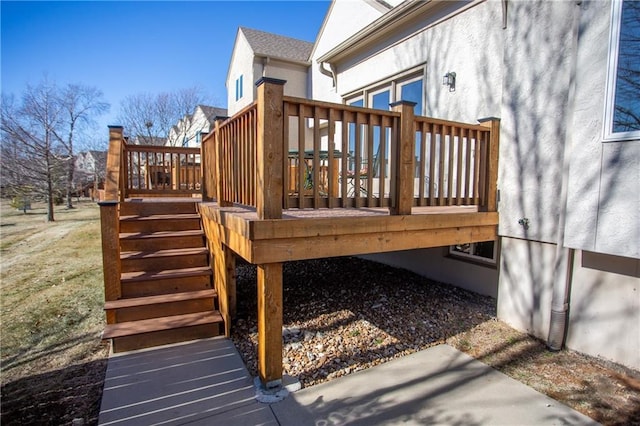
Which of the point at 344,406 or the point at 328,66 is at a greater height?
the point at 328,66

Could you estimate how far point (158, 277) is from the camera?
13.5 feet

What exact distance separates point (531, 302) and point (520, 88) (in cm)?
228

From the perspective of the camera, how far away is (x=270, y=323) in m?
2.72

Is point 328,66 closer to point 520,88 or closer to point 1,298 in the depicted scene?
point 520,88

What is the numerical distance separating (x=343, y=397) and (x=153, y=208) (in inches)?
155

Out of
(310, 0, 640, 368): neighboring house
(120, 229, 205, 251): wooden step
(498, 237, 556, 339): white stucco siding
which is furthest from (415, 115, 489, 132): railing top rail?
(120, 229, 205, 251): wooden step

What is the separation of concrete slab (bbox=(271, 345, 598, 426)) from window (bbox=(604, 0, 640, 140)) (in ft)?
7.22

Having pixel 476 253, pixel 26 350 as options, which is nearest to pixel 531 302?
pixel 476 253

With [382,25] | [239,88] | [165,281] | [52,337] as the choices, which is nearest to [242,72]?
[239,88]

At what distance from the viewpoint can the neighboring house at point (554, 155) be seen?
2.77m

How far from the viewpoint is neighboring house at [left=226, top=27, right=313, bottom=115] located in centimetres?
1236

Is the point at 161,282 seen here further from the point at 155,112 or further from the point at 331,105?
the point at 155,112

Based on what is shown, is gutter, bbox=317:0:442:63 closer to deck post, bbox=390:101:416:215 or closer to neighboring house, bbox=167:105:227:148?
deck post, bbox=390:101:416:215

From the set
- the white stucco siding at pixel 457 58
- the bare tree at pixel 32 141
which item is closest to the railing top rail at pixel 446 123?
the white stucco siding at pixel 457 58
